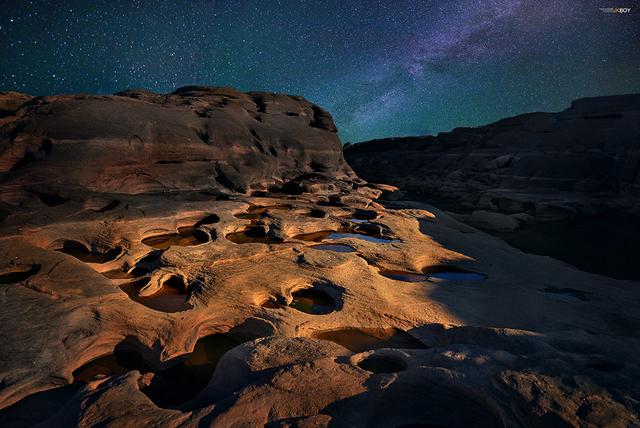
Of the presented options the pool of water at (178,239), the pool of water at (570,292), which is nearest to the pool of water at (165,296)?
the pool of water at (178,239)

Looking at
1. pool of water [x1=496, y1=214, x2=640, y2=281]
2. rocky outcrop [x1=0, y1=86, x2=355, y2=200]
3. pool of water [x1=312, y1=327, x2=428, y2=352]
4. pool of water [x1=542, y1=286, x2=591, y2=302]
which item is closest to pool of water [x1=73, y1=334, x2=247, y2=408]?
pool of water [x1=312, y1=327, x2=428, y2=352]

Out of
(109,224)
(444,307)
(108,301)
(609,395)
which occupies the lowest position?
(444,307)

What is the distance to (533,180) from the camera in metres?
24.7

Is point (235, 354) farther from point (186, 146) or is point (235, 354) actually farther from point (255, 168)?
point (255, 168)

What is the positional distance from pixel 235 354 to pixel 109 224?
25.0 ft

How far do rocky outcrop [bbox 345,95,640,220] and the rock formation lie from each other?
11.5m

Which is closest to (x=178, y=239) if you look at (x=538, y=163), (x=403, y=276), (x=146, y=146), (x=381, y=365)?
(x=146, y=146)

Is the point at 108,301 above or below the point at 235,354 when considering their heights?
above

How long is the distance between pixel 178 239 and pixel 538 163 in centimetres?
2736

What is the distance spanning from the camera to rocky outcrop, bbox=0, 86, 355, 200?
11766 mm

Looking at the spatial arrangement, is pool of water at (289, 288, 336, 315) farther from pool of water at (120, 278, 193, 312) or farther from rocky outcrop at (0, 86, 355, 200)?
rocky outcrop at (0, 86, 355, 200)

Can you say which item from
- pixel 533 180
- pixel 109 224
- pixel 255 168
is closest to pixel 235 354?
pixel 109 224

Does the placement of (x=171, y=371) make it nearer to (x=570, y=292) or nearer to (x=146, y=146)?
(x=570, y=292)

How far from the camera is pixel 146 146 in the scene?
571 inches
